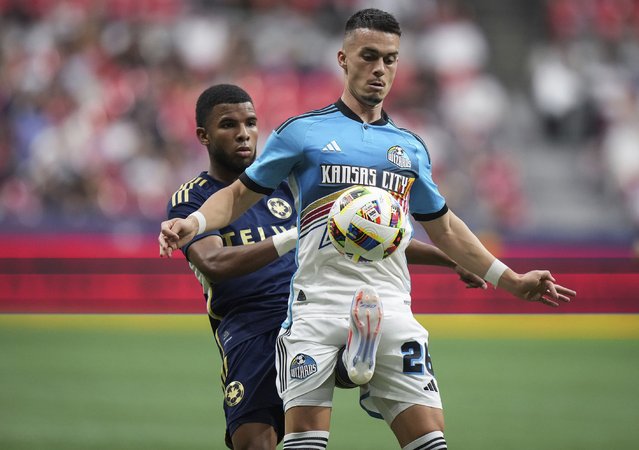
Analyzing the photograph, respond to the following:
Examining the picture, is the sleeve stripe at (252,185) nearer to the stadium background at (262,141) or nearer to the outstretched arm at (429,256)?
the outstretched arm at (429,256)

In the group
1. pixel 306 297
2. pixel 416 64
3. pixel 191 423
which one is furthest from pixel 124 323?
pixel 306 297

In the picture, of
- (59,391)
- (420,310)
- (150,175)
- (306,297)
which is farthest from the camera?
(150,175)

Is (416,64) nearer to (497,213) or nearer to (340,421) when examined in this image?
(497,213)

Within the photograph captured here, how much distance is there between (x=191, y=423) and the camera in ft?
29.8

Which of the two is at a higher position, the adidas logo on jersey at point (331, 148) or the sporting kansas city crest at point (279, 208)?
the adidas logo on jersey at point (331, 148)

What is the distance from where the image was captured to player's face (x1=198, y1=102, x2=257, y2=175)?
629 centimetres

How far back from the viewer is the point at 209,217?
5.15m

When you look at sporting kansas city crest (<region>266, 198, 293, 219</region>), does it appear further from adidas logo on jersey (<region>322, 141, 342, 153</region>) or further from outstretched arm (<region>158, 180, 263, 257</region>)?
adidas logo on jersey (<region>322, 141, 342, 153</region>)

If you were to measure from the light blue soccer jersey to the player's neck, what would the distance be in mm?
32

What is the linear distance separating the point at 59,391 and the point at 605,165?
37.3 feet

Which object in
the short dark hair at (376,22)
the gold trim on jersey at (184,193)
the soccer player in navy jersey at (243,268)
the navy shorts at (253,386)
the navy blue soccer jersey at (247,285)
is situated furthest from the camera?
the gold trim on jersey at (184,193)

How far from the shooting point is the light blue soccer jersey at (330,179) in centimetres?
514

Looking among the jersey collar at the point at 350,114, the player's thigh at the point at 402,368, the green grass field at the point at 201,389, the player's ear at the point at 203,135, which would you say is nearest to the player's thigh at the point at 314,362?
the player's thigh at the point at 402,368

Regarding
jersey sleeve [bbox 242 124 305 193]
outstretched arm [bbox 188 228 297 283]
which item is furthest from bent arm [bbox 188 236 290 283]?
jersey sleeve [bbox 242 124 305 193]
